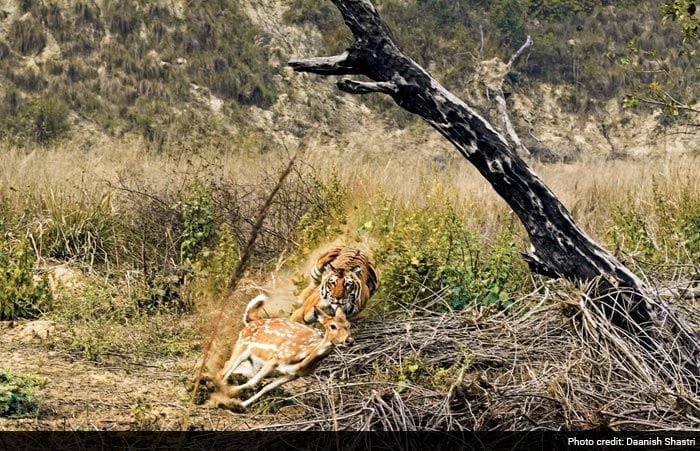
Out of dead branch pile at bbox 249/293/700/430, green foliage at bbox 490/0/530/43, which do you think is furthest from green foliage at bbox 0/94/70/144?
dead branch pile at bbox 249/293/700/430

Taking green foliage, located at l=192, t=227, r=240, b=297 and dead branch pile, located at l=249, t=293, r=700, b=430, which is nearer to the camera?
dead branch pile, located at l=249, t=293, r=700, b=430

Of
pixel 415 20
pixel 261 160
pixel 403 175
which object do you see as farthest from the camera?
pixel 415 20

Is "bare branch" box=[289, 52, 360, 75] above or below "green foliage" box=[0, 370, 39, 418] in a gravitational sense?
above

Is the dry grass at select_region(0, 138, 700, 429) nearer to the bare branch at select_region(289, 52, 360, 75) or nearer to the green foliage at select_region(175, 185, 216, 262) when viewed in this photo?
the green foliage at select_region(175, 185, 216, 262)

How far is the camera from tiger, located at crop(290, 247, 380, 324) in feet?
22.1

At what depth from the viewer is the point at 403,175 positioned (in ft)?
44.0

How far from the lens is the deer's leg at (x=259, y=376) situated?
5621 mm

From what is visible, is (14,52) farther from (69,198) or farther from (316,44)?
(69,198)

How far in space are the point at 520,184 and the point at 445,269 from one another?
1845mm

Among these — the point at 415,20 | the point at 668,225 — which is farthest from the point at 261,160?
the point at 415,20

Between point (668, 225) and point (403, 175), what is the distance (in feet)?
13.4

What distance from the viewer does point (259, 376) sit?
5672mm

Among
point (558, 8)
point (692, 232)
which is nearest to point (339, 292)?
point (692, 232)

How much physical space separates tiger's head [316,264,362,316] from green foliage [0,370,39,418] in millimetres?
1921
